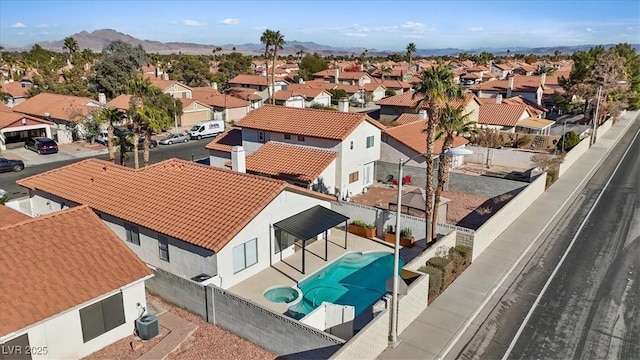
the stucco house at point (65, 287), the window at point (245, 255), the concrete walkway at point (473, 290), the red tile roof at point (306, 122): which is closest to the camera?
the stucco house at point (65, 287)

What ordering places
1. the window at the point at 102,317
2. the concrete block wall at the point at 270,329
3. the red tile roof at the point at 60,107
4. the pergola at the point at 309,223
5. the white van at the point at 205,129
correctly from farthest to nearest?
the white van at the point at 205,129
the red tile roof at the point at 60,107
the pergola at the point at 309,223
the window at the point at 102,317
the concrete block wall at the point at 270,329

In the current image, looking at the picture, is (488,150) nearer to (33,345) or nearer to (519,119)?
(519,119)

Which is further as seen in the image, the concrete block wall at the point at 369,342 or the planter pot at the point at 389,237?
the planter pot at the point at 389,237

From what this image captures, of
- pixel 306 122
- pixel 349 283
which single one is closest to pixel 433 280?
pixel 349 283

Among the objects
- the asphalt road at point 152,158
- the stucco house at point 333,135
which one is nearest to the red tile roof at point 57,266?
the stucco house at point 333,135

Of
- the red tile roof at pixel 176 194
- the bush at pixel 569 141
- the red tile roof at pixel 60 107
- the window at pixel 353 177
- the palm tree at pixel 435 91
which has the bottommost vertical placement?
the window at pixel 353 177

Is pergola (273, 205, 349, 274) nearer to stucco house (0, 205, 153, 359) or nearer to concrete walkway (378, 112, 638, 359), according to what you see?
concrete walkway (378, 112, 638, 359)

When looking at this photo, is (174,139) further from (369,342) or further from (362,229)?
(369,342)

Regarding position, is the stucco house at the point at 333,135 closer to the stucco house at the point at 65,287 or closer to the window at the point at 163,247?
the window at the point at 163,247
